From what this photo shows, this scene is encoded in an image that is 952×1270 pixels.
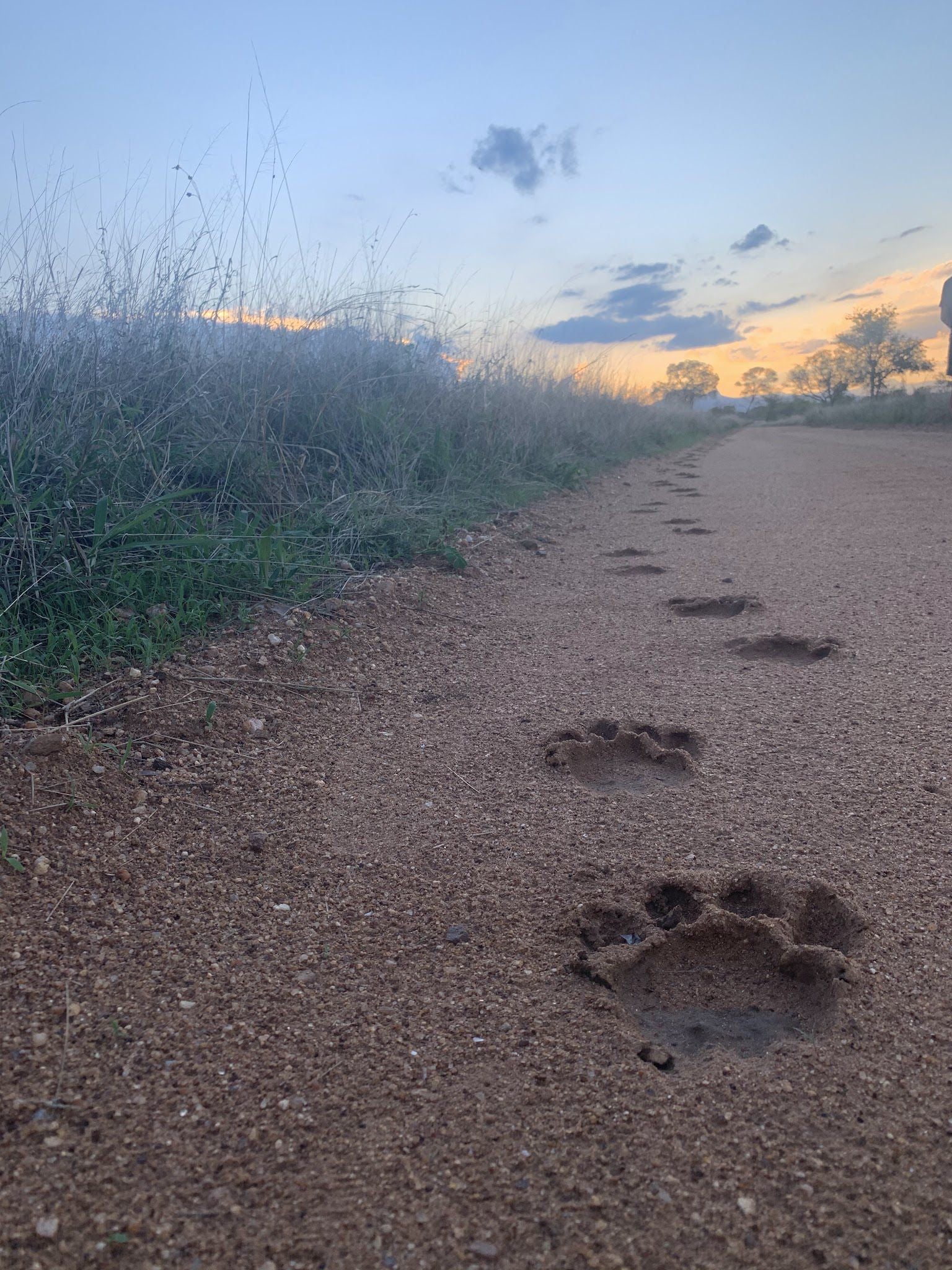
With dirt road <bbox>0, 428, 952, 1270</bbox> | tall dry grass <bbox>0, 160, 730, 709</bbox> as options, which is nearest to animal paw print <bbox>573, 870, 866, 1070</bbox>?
dirt road <bbox>0, 428, 952, 1270</bbox>

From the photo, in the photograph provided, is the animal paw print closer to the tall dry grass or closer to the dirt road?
the dirt road

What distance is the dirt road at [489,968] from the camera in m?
Result: 0.86

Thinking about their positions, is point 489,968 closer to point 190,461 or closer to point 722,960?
point 722,960

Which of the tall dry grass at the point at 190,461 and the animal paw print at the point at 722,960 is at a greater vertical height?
the tall dry grass at the point at 190,461

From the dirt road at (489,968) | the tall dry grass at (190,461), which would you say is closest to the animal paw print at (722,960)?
the dirt road at (489,968)

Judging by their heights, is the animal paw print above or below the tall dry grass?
below

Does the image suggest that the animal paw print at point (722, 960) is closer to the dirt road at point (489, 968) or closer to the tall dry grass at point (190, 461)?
the dirt road at point (489, 968)

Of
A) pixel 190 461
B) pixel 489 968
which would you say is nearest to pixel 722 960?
pixel 489 968

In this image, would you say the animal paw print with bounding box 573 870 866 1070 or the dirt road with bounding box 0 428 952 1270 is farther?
the animal paw print with bounding box 573 870 866 1070

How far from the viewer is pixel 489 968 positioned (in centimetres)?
123

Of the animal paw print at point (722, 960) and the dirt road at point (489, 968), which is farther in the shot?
the animal paw print at point (722, 960)

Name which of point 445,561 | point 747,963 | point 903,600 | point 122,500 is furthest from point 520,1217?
point 445,561

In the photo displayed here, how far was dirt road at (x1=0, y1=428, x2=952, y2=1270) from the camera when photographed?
859mm

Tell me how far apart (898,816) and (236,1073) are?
123cm
